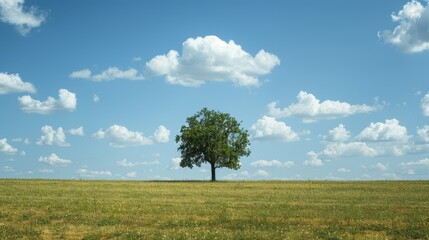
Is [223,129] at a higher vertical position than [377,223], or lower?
higher

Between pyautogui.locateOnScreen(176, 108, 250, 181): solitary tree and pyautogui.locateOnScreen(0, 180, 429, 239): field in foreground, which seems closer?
pyautogui.locateOnScreen(0, 180, 429, 239): field in foreground

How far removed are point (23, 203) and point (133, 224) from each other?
15324 millimetres

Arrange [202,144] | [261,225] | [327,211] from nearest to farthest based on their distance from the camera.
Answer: [261,225] → [327,211] → [202,144]

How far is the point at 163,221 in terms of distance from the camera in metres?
26.0

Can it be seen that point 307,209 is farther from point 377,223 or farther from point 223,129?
point 223,129

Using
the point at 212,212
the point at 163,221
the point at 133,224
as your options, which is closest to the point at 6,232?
the point at 133,224

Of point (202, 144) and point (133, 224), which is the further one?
point (202, 144)

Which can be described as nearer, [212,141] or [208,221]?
[208,221]

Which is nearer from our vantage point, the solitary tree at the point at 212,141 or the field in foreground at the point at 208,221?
the field in foreground at the point at 208,221

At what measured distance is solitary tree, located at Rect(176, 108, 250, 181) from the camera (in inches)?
3617

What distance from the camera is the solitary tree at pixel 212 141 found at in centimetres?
9188

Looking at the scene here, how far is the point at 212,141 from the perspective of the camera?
92250 mm

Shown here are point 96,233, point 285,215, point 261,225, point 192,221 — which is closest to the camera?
point 96,233

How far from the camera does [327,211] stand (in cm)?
3120
